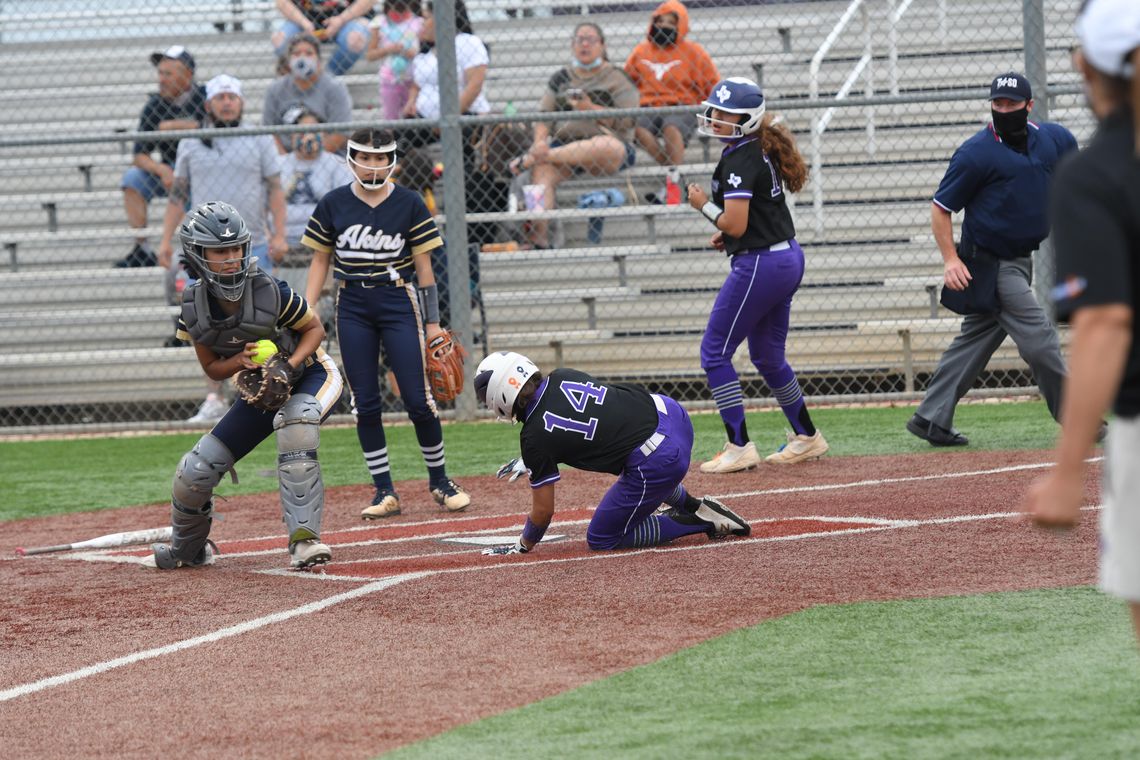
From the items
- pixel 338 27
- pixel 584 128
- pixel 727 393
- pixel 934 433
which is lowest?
pixel 934 433

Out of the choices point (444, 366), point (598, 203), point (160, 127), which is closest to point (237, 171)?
point (160, 127)

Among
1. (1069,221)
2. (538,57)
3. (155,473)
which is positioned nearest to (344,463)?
(155,473)

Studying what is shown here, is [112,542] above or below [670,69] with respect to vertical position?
below

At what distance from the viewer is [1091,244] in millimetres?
2998

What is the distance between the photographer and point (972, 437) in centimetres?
1045

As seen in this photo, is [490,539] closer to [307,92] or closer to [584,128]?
[584,128]

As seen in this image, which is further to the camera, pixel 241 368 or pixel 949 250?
pixel 949 250

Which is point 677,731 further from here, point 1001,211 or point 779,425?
point 779,425

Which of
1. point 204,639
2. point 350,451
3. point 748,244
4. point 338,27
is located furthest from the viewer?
point 338,27

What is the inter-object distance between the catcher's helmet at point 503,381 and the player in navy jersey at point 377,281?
6.05 ft

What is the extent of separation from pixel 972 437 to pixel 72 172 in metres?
10.5

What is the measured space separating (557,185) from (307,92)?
7.98 ft

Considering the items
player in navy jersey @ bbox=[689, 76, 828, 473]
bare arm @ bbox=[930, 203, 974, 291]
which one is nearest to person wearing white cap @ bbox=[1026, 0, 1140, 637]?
player in navy jersey @ bbox=[689, 76, 828, 473]

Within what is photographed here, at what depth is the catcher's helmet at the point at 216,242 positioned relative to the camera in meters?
6.86
